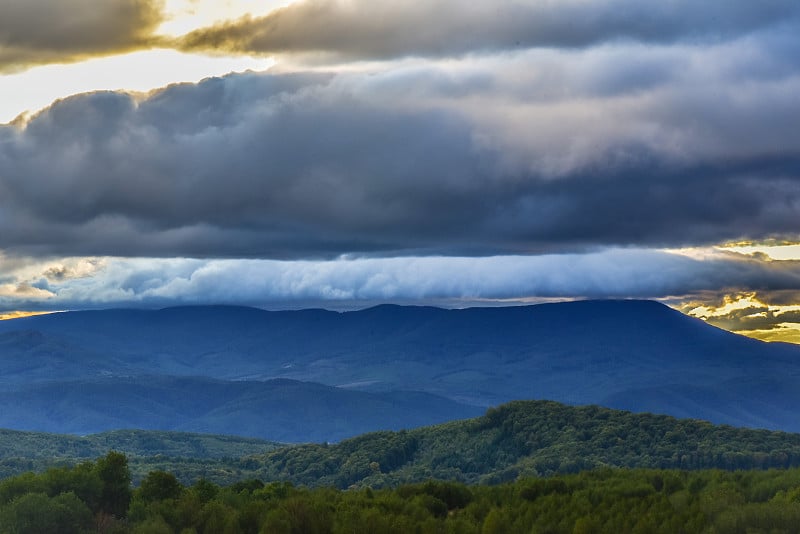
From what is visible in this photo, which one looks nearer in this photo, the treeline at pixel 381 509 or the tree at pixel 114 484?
the treeline at pixel 381 509

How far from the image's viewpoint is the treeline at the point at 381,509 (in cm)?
7919

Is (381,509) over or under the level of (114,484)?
under

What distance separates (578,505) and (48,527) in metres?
42.8

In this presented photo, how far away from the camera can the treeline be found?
260 ft

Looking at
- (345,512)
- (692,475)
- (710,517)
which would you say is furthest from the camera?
(692,475)

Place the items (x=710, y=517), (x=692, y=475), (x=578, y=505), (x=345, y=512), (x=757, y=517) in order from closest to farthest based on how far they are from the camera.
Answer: (x=757, y=517)
(x=710, y=517)
(x=345, y=512)
(x=578, y=505)
(x=692, y=475)

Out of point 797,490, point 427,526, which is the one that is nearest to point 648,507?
point 797,490

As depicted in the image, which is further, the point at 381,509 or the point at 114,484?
the point at 114,484

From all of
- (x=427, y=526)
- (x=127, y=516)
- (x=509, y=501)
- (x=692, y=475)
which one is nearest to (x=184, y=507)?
(x=127, y=516)

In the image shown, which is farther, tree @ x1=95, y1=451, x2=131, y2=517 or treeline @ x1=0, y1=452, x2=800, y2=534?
tree @ x1=95, y1=451, x2=131, y2=517

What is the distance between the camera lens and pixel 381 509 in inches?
3548

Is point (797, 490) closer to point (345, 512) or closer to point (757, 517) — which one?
point (757, 517)

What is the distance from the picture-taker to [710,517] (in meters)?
81.1

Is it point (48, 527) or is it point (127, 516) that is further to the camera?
point (127, 516)
